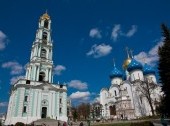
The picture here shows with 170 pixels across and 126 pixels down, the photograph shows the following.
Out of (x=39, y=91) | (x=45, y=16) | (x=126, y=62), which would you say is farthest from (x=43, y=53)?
(x=126, y=62)

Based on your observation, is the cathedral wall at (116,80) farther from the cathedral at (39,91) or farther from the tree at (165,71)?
the tree at (165,71)

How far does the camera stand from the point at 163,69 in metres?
22.4

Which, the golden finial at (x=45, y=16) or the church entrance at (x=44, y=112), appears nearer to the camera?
the church entrance at (x=44, y=112)

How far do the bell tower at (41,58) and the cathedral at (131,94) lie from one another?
22.8m

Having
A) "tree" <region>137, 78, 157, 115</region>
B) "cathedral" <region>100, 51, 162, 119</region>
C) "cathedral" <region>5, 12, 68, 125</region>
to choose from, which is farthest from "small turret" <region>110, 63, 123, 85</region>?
"cathedral" <region>5, 12, 68, 125</region>

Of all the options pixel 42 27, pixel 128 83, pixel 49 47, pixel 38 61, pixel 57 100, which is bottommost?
pixel 57 100

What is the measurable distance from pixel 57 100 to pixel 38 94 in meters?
5.23

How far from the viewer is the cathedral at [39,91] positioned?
40.8m

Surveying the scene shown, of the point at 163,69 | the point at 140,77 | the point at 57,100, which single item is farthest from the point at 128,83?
the point at 163,69

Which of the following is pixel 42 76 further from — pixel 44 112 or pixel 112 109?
pixel 112 109

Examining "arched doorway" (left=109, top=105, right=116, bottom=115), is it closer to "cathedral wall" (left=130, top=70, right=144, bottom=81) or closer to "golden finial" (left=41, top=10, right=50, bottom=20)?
"cathedral wall" (left=130, top=70, right=144, bottom=81)

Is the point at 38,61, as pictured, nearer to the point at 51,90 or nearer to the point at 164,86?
the point at 51,90

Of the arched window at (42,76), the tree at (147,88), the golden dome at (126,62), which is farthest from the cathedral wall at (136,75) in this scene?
the arched window at (42,76)

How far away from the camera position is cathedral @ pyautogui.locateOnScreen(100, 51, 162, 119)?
51.9m
